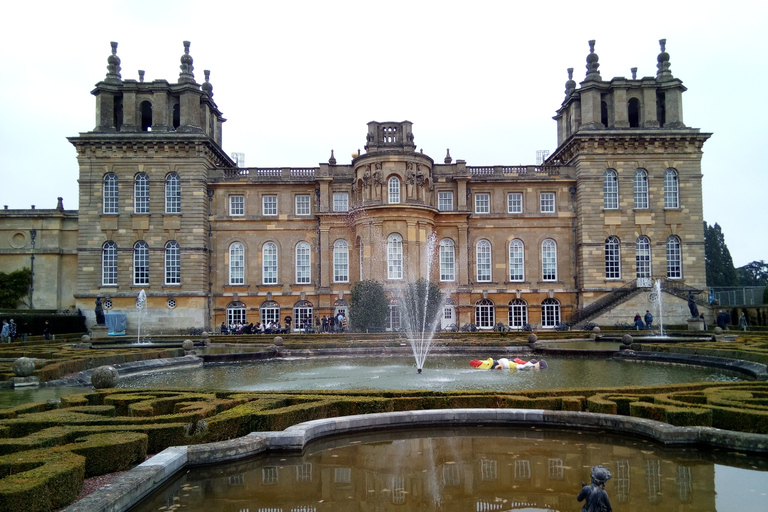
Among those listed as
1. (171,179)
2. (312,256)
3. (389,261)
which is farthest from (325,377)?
(171,179)

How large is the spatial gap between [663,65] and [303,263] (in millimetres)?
Result: 25293

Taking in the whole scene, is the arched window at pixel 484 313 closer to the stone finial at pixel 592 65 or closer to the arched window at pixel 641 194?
the arched window at pixel 641 194

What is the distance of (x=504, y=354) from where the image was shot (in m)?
22.2

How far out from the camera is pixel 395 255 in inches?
1362

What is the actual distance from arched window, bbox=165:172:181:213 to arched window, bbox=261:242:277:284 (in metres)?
5.61

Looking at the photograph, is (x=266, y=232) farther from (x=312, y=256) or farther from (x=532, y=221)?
(x=532, y=221)

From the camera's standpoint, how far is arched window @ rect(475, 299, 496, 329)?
122 ft

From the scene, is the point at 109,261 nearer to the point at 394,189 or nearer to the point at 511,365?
the point at 394,189

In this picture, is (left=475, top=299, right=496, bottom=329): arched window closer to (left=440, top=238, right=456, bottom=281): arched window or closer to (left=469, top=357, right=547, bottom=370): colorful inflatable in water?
(left=440, top=238, right=456, bottom=281): arched window

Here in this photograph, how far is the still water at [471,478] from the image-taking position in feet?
19.7

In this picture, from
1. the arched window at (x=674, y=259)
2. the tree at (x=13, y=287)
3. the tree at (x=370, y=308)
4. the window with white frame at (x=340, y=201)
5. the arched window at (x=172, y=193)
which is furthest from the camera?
the window with white frame at (x=340, y=201)

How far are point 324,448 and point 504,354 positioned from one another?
48.7 feet

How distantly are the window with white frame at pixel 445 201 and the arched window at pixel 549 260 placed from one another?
20.2ft

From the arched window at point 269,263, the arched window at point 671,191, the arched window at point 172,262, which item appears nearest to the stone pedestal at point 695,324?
the arched window at point 671,191
